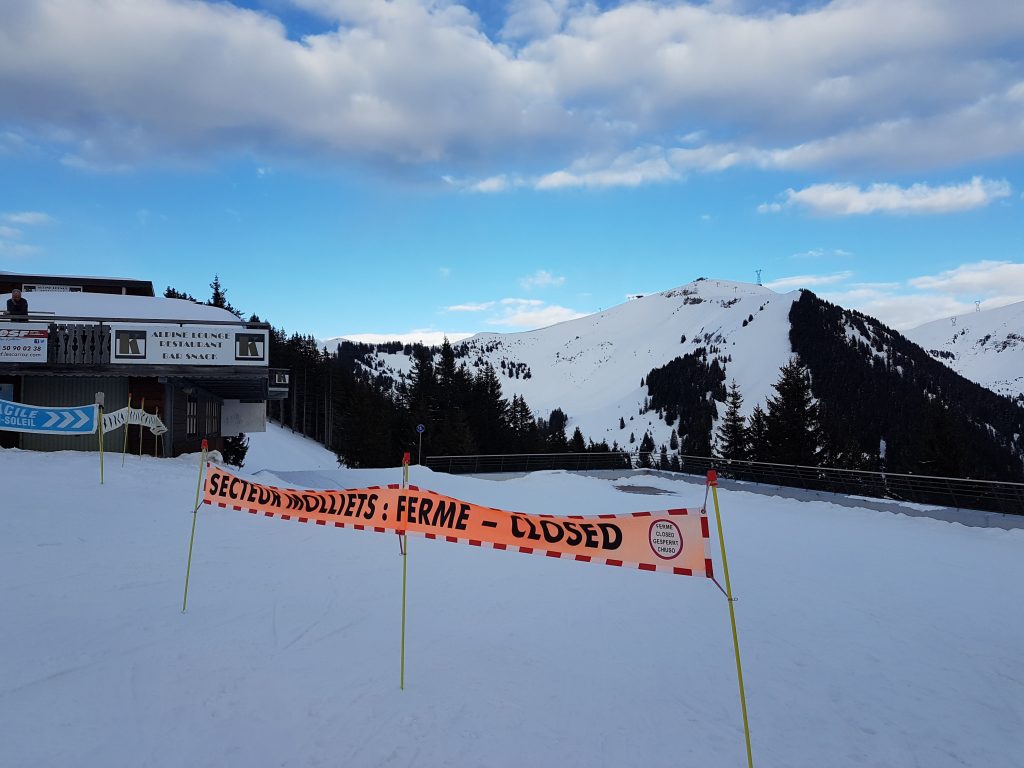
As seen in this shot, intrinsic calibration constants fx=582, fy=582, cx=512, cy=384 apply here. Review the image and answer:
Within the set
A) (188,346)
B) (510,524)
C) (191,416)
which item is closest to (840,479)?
(510,524)

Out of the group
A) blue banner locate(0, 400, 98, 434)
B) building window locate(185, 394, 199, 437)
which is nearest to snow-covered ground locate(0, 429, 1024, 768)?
blue banner locate(0, 400, 98, 434)

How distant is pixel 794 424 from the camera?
122ft

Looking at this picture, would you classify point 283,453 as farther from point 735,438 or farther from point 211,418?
point 735,438

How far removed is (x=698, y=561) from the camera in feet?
16.3

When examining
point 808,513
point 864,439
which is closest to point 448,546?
point 808,513

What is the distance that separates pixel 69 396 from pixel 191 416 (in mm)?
4106

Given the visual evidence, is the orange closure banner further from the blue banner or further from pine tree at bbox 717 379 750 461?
pine tree at bbox 717 379 750 461

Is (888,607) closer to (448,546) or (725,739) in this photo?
(725,739)

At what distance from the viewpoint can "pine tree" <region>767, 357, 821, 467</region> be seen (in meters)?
36.8

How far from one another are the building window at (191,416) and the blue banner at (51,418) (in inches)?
271

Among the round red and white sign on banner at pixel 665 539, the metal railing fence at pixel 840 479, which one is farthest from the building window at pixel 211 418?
the round red and white sign on banner at pixel 665 539

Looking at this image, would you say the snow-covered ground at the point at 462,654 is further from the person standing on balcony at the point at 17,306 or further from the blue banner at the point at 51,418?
the person standing on balcony at the point at 17,306

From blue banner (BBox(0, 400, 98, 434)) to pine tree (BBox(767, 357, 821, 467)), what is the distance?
116 ft

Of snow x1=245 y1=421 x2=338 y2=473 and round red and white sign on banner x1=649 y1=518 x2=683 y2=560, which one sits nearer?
round red and white sign on banner x1=649 y1=518 x2=683 y2=560
